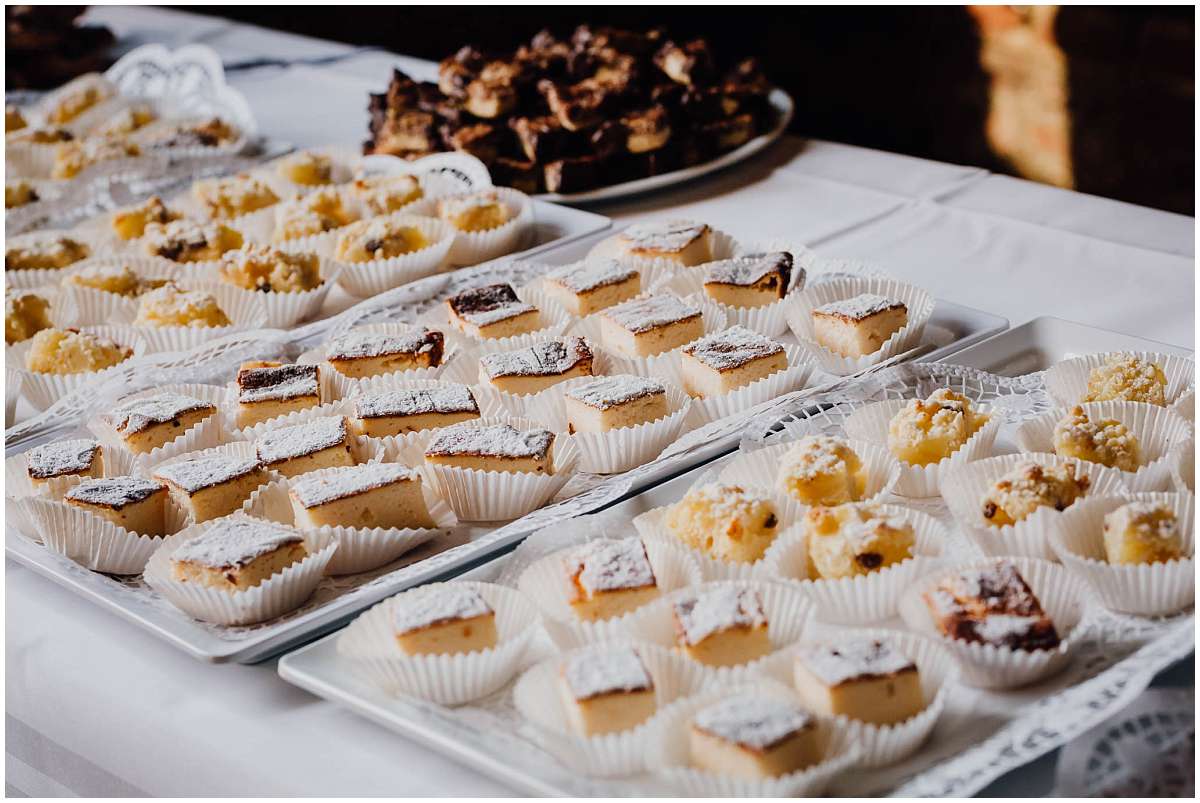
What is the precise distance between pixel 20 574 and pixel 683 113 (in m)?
2.17

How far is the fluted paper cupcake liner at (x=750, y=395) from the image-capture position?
2.43 m

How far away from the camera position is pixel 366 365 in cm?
261

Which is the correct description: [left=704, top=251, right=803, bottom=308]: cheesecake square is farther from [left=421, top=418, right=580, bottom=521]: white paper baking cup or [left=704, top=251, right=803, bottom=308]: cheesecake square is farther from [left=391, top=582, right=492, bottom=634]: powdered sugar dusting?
[left=391, top=582, right=492, bottom=634]: powdered sugar dusting

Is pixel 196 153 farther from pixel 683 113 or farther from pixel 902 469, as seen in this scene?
pixel 902 469

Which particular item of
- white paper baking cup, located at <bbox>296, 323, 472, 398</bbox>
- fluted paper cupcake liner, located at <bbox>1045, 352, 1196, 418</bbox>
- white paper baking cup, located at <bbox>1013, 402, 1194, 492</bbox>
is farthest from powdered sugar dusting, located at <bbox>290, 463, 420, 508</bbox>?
fluted paper cupcake liner, located at <bbox>1045, 352, 1196, 418</bbox>

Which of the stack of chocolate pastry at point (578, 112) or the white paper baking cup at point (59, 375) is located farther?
the stack of chocolate pastry at point (578, 112)

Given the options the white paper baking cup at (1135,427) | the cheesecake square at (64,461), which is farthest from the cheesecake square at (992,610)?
the cheesecake square at (64,461)

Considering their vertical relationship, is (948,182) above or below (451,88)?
below

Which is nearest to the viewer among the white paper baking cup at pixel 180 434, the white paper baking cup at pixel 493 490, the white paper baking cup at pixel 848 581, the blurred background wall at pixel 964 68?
the white paper baking cup at pixel 848 581

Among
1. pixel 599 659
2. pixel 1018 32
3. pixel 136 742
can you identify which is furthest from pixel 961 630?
pixel 1018 32

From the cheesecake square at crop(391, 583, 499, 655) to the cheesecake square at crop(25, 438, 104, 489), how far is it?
782mm

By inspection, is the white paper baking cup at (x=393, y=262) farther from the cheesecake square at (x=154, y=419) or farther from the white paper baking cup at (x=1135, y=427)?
the white paper baking cup at (x=1135, y=427)

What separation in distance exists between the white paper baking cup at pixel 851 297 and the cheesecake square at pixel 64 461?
1.30 m

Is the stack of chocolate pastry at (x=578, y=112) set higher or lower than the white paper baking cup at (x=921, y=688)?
higher
